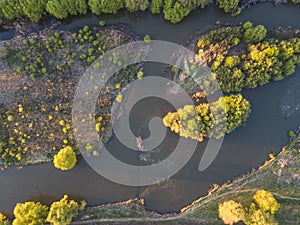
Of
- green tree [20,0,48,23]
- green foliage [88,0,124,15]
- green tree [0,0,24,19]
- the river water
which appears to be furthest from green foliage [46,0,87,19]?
green tree [0,0,24,19]

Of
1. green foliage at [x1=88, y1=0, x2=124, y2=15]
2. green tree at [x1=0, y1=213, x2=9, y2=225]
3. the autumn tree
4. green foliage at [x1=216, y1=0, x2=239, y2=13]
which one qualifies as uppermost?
green foliage at [x1=88, y1=0, x2=124, y2=15]

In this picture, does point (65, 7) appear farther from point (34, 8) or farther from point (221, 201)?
point (221, 201)

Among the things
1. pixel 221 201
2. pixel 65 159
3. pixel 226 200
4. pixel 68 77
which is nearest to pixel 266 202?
pixel 226 200

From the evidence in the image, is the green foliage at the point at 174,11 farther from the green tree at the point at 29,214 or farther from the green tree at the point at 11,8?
the green tree at the point at 29,214

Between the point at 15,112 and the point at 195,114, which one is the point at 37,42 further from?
the point at 195,114

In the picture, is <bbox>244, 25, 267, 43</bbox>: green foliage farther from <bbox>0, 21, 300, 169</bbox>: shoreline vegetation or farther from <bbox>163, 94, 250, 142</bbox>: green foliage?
<bbox>163, 94, 250, 142</bbox>: green foliage

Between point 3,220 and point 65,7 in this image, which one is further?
point 65,7
